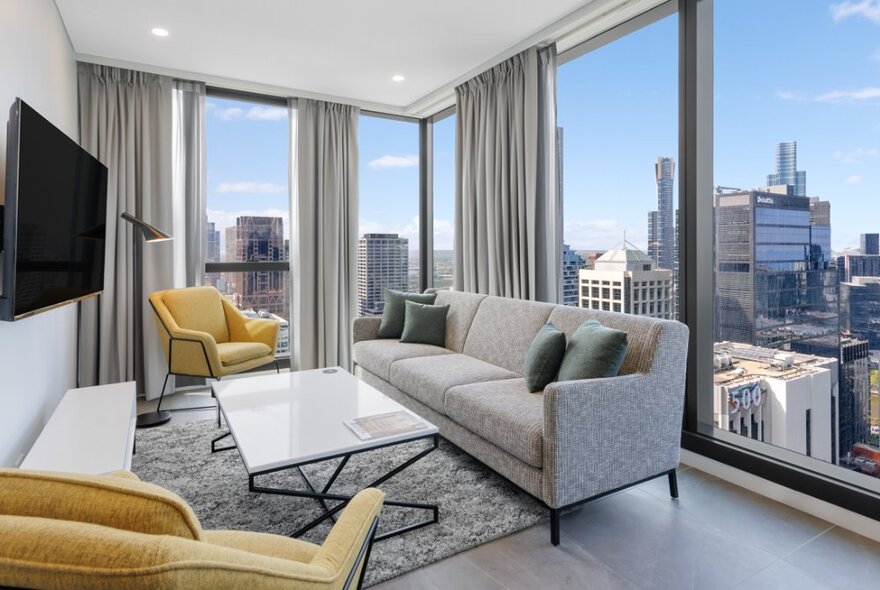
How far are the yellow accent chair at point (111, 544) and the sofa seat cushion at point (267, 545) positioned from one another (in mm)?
307

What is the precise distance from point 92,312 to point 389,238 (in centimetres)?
276

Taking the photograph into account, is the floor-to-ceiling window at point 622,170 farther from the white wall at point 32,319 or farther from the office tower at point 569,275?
the white wall at point 32,319

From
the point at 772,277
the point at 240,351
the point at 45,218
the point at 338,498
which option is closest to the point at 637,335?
the point at 772,277

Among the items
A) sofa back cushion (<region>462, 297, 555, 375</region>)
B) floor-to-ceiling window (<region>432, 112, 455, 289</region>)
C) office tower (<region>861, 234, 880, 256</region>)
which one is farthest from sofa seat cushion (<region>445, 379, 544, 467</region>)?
floor-to-ceiling window (<region>432, 112, 455, 289</region>)

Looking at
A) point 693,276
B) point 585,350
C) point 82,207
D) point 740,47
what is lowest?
point 585,350

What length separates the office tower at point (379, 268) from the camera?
5371 mm

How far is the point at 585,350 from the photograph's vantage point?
94.2 inches

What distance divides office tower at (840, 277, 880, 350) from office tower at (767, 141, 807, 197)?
1.61 ft

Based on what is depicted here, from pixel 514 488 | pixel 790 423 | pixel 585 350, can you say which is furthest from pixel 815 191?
pixel 514 488

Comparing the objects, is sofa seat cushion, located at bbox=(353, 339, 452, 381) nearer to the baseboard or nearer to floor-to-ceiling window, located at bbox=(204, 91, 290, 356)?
floor-to-ceiling window, located at bbox=(204, 91, 290, 356)

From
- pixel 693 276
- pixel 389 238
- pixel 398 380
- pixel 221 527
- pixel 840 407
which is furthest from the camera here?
pixel 389 238

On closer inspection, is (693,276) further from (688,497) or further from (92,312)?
(92,312)

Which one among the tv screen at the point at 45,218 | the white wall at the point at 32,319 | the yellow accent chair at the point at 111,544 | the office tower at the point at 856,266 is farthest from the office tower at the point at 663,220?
the white wall at the point at 32,319

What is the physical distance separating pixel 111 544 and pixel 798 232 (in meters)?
2.92
